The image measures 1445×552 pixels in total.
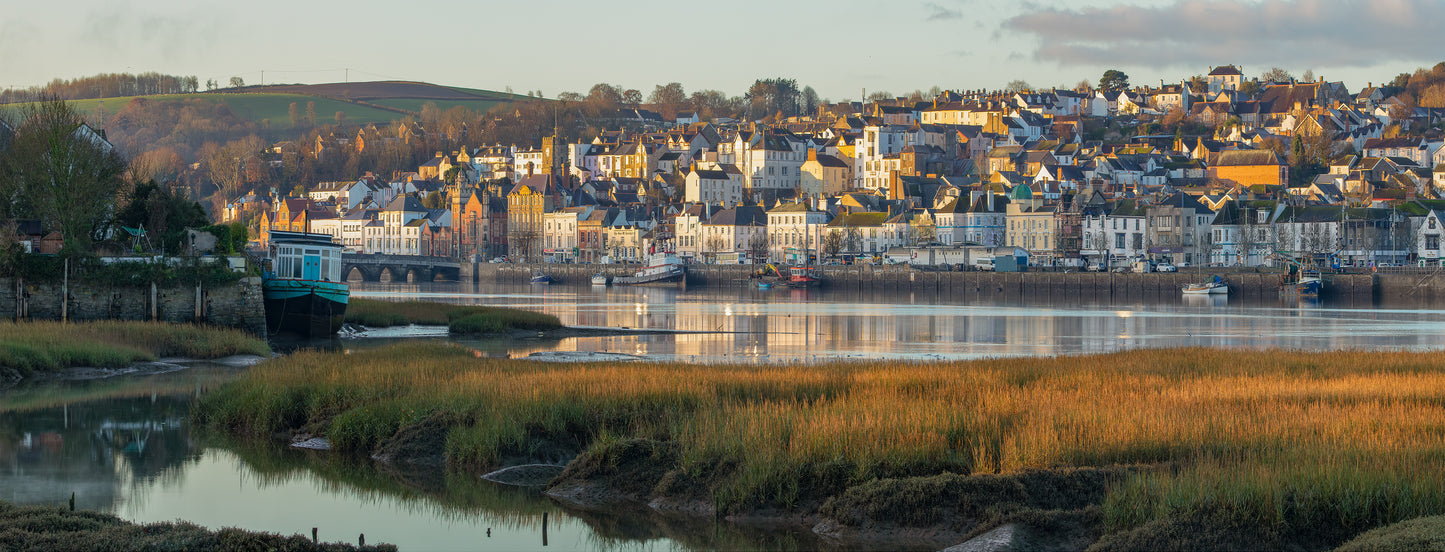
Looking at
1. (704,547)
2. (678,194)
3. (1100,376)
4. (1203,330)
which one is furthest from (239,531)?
(678,194)

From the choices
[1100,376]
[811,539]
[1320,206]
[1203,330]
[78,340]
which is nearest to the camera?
[811,539]

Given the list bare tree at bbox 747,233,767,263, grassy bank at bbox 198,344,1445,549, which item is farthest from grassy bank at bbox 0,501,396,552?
bare tree at bbox 747,233,767,263

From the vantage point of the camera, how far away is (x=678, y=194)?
188 metres

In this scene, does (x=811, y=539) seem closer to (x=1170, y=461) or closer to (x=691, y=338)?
(x=1170, y=461)

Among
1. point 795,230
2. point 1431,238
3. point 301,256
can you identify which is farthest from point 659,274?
point 301,256

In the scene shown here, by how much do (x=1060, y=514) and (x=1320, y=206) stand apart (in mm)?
120348

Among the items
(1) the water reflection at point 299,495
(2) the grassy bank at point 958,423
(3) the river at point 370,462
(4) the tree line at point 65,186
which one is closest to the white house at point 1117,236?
(3) the river at point 370,462

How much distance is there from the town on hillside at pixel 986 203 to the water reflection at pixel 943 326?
29.8 meters

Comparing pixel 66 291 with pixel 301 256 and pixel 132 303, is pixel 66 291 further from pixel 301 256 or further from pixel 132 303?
pixel 301 256

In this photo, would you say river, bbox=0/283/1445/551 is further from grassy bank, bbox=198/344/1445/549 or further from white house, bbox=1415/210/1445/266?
white house, bbox=1415/210/1445/266

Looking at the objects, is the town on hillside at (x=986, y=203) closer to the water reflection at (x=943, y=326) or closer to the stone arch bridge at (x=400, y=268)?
the stone arch bridge at (x=400, y=268)

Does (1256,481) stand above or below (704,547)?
above

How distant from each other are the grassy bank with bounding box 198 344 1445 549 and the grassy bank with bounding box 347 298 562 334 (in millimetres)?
23685

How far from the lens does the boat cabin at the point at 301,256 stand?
52094mm
